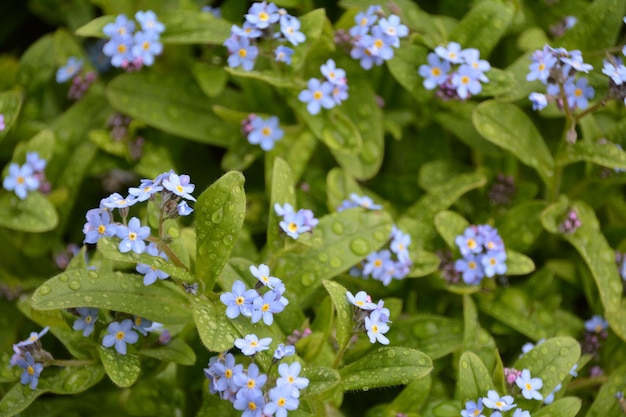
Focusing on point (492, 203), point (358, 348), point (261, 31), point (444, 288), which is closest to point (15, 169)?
point (261, 31)

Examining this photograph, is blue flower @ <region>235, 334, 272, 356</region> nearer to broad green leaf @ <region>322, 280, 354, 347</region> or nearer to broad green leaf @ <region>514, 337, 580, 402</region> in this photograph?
broad green leaf @ <region>322, 280, 354, 347</region>

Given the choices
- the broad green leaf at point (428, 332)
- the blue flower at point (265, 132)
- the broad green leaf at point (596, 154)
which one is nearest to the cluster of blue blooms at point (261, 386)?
the broad green leaf at point (428, 332)

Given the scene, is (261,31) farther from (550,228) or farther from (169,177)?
(550,228)

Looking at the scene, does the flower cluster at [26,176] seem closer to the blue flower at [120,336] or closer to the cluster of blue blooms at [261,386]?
the blue flower at [120,336]

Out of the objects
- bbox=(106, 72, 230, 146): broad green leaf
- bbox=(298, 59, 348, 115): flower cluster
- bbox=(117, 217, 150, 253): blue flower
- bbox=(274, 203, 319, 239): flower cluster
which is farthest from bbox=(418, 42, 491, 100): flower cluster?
bbox=(117, 217, 150, 253): blue flower

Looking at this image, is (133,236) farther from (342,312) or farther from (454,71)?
(454,71)
